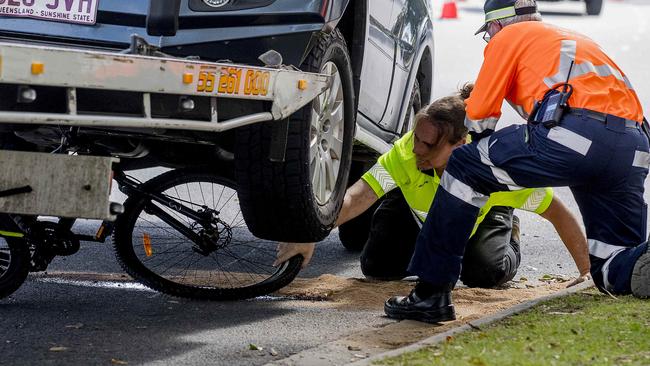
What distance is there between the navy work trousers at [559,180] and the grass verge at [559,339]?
0.31 meters

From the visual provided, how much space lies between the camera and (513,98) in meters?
5.66

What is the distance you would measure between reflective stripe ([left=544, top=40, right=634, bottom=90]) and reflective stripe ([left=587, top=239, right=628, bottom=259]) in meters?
0.78

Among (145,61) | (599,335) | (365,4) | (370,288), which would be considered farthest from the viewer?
(370,288)

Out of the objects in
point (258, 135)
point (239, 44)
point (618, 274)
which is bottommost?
point (618, 274)

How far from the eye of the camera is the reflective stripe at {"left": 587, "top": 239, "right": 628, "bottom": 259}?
Answer: 5797mm

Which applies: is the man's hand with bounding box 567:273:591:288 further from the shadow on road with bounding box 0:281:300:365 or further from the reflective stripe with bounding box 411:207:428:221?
the shadow on road with bounding box 0:281:300:365

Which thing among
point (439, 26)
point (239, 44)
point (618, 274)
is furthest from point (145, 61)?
point (439, 26)

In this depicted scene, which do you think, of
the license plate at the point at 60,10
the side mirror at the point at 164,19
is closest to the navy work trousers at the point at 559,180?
the side mirror at the point at 164,19

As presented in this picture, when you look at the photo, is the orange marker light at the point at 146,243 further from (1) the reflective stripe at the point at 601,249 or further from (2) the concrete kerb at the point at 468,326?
(1) the reflective stripe at the point at 601,249

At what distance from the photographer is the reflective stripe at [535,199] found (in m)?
6.67

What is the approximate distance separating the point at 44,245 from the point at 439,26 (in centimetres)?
2129

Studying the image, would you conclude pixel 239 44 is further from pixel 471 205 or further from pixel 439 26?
pixel 439 26

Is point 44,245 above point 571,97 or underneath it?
underneath

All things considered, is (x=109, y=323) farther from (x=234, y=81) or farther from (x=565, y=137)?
(x=565, y=137)
